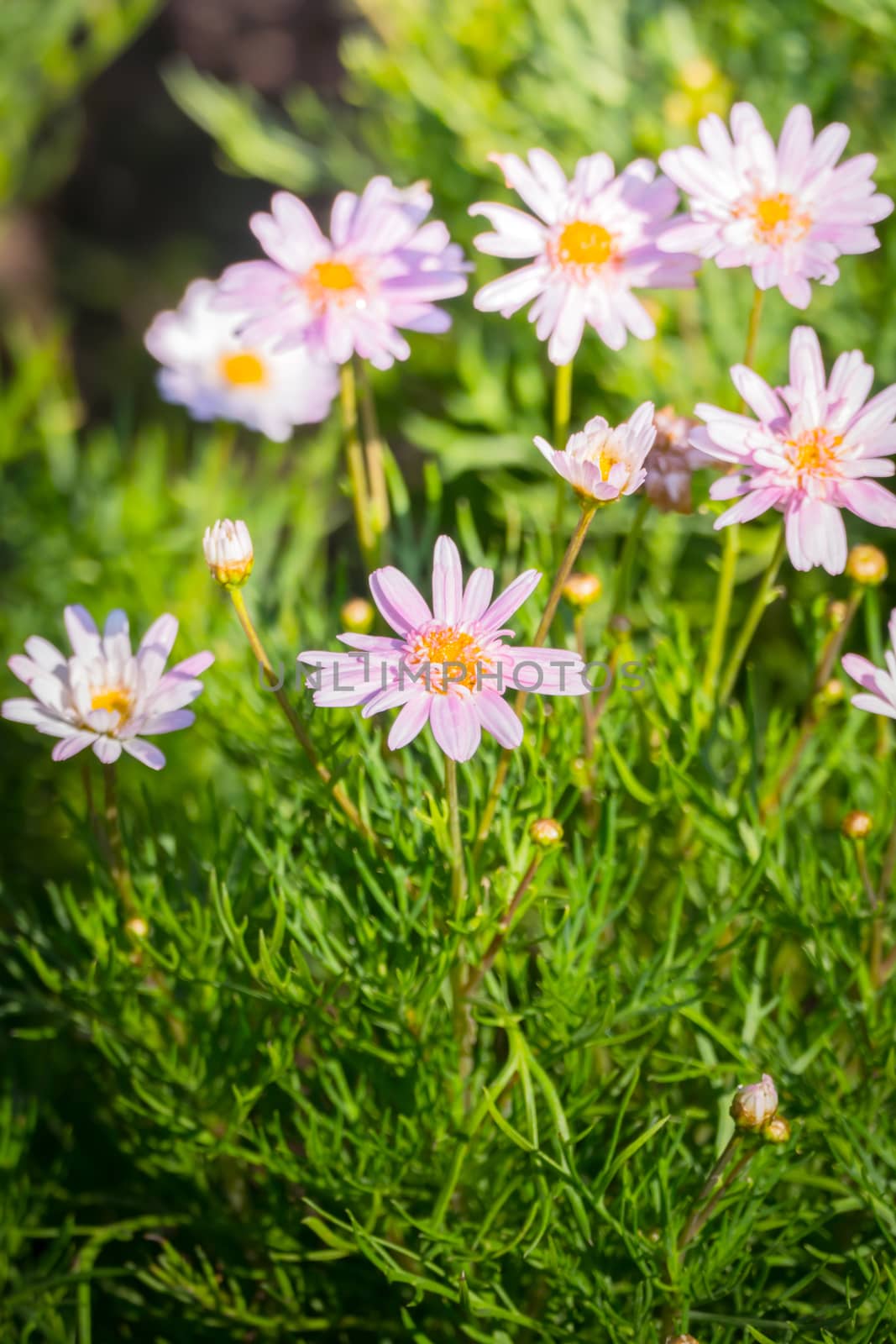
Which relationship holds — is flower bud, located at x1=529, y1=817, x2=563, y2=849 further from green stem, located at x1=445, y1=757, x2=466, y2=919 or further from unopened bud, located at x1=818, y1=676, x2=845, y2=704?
unopened bud, located at x1=818, y1=676, x2=845, y2=704

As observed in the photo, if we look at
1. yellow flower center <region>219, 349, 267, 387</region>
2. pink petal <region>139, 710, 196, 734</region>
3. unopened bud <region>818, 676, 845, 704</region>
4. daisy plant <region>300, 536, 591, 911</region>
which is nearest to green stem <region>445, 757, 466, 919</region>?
daisy plant <region>300, 536, 591, 911</region>

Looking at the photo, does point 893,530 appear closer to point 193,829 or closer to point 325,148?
point 193,829

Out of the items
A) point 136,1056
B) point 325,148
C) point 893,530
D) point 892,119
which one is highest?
point 325,148

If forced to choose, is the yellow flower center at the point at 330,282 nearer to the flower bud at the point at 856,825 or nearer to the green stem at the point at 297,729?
the green stem at the point at 297,729

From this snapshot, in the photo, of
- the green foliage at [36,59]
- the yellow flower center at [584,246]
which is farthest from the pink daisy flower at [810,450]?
the green foliage at [36,59]

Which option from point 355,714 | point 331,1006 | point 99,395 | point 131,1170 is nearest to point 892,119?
point 355,714
